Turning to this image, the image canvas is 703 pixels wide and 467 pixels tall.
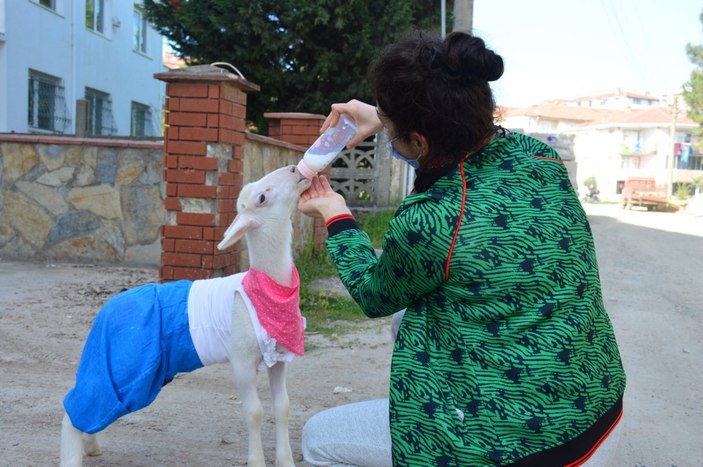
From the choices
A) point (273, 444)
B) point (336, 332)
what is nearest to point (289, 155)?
point (336, 332)

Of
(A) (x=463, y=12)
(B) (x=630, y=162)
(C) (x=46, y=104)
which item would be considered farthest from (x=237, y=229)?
(B) (x=630, y=162)

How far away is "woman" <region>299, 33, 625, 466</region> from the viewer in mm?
1727

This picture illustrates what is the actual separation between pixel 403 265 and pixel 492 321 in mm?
260

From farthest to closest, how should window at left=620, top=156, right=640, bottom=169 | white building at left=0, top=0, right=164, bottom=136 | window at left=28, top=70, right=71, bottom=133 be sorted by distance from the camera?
window at left=620, top=156, right=640, bottom=169, window at left=28, top=70, right=71, bottom=133, white building at left=0, top=0, right=164, bottom=136

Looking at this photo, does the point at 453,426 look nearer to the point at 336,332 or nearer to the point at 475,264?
the point at 475,264

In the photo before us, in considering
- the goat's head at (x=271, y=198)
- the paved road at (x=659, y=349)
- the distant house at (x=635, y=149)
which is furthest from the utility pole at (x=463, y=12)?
the distant house at (x=635, y=149)

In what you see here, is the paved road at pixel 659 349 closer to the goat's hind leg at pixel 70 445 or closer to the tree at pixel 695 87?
the goat's hind leg at pixel 70 445

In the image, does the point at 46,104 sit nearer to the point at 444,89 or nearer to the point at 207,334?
the point at 207,334

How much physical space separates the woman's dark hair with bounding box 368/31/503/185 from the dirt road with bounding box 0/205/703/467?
3.38ft

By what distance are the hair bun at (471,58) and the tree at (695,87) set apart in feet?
131

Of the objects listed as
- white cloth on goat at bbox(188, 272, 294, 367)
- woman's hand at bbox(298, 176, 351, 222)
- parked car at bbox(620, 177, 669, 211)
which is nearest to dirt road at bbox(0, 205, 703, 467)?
white cloth on goat at bbox(188, 272, 294, 367)

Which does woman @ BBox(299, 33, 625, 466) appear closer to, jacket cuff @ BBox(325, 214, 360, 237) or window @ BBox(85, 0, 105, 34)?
jacket cuff @ BBox(325, 214, 360, 237)

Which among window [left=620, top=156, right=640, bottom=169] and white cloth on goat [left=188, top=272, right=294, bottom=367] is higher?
window [left=620, top=156, right=640, bottom=169]

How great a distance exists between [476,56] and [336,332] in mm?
4318
